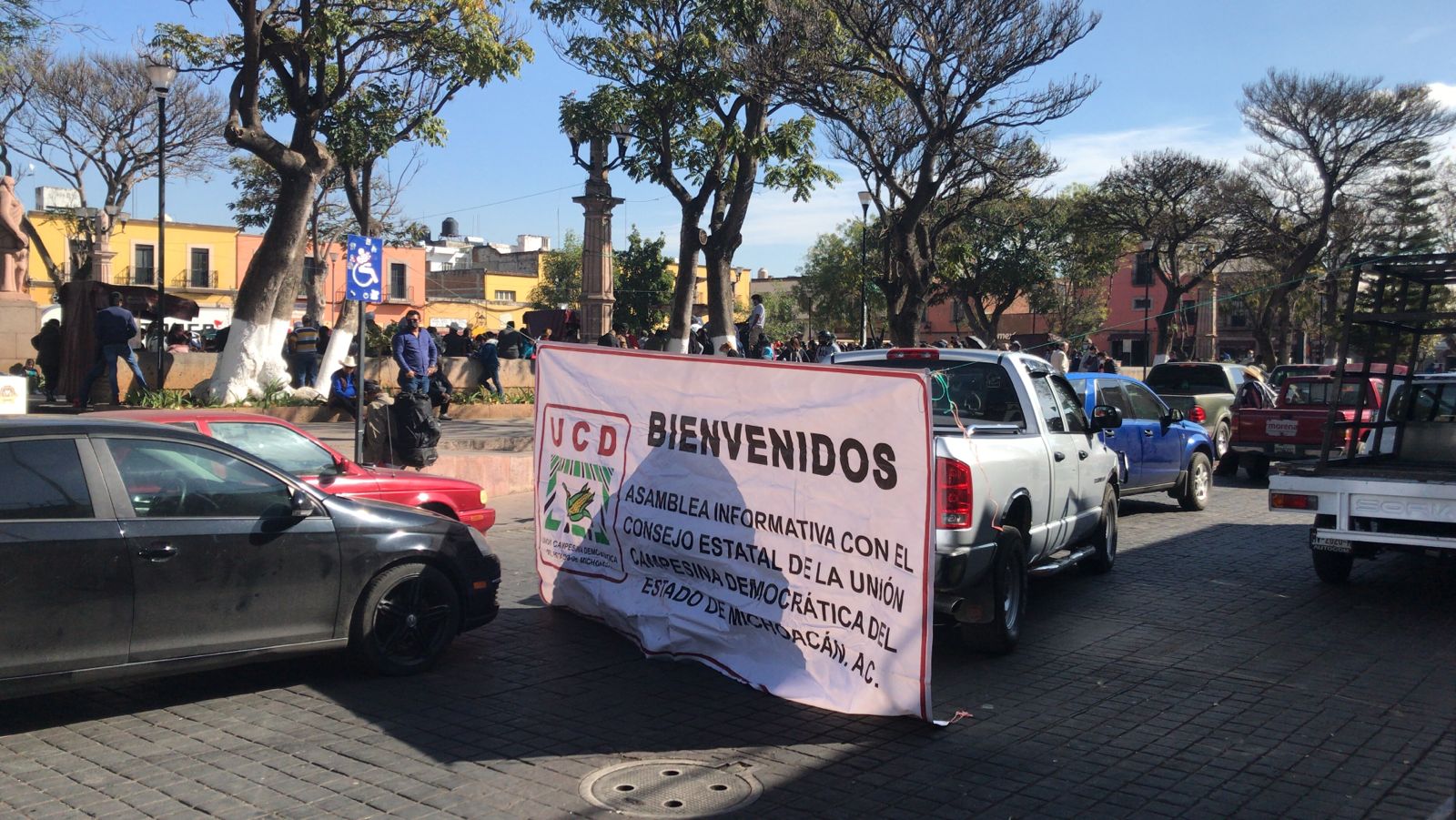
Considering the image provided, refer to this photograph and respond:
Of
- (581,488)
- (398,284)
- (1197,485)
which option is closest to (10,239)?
(581,488)

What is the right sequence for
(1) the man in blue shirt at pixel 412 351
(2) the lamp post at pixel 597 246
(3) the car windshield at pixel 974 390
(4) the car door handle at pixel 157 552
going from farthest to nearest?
(2) the lamp post at pixel 597 246 → (1) the man in blue shirt at pixel 412 351 → (3) the car windshield at pixel 974 390 → (4) the car door handle at pixel 157 552

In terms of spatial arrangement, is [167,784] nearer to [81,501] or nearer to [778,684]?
[81,501]

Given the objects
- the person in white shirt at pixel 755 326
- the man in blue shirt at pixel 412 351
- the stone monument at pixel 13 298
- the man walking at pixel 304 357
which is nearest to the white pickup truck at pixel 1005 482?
the man in blue shirt at pixel 412 351

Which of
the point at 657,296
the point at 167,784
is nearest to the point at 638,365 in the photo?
the point at 167,784

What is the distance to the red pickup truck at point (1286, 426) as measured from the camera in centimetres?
1608

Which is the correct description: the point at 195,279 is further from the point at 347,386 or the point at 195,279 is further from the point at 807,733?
the point at 807,733

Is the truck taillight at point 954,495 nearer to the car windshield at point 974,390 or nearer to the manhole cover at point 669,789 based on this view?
the car windshield at point 974,390

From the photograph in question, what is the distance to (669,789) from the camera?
4.98 m

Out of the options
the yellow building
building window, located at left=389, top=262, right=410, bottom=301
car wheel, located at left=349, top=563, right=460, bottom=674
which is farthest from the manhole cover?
building window, located at left=389, top=262, right=410, bottom=301

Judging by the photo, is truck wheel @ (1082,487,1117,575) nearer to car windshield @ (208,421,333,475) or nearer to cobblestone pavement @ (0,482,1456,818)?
cobblestone pavement @ (0,482,1456,818)

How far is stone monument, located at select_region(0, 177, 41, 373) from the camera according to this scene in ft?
68.6

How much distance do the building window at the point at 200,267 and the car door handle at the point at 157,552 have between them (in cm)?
6161

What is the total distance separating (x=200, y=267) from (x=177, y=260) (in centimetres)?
121

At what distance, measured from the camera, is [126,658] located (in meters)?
5.55
